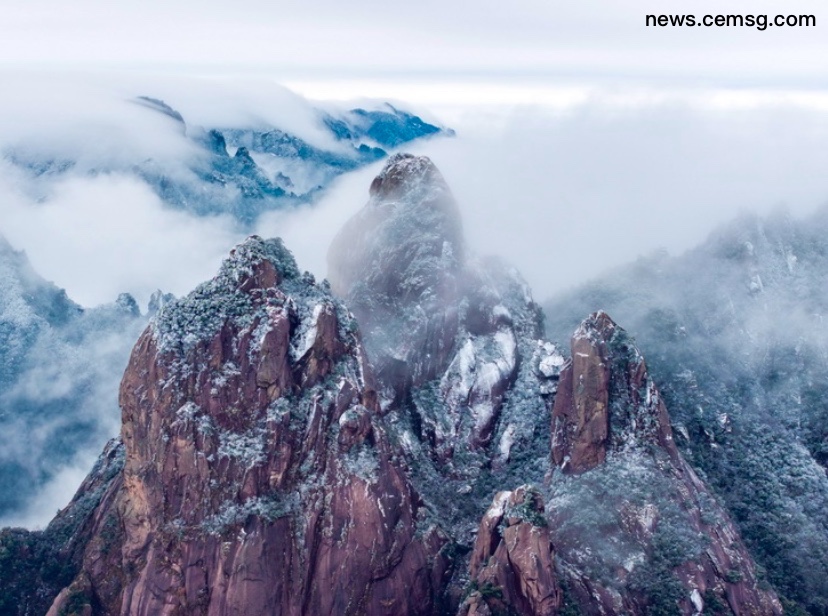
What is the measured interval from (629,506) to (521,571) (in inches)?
365

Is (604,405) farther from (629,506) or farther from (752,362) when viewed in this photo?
(752,362)


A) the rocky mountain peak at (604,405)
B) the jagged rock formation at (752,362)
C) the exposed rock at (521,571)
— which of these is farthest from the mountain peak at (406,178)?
the exposed rock at (521,571)

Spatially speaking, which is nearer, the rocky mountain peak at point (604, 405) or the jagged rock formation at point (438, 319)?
the rocky mountain peak at point (604, 405)

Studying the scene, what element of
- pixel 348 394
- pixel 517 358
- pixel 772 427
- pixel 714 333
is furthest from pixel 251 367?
pixel 714 333

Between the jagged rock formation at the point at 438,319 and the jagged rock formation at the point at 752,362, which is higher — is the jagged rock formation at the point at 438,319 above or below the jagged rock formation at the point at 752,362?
above

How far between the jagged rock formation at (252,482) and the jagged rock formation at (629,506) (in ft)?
29.4

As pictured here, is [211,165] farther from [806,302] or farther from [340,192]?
[806,302]

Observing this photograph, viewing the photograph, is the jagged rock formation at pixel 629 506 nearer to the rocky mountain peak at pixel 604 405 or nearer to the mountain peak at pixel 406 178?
the rocky mountain peak at pixel 604 405

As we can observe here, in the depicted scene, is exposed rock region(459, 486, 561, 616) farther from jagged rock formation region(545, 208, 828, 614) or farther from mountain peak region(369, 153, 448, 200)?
mountain peak region(369, 153, 448, 200)

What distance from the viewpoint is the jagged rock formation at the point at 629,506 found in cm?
4497

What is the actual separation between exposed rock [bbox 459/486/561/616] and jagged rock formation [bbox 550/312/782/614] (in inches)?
119

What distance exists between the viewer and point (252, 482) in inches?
1724

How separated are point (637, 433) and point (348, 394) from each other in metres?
18.3

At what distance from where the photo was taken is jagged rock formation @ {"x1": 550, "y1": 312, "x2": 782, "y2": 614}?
44969mm
